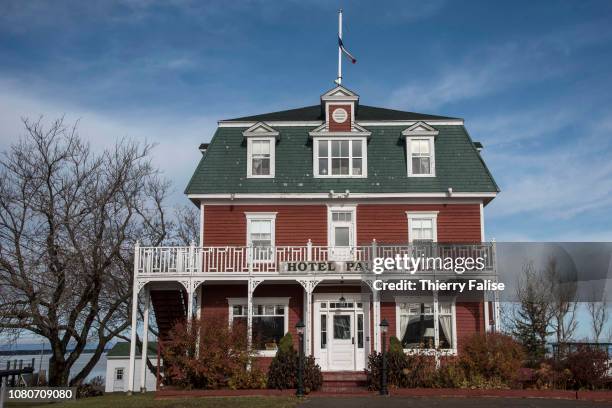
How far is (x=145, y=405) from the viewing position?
17.9m

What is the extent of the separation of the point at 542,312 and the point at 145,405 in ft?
75.3

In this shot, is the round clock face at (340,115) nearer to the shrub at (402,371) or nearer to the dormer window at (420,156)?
the dormer window at (420,156)

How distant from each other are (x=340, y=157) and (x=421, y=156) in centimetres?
297

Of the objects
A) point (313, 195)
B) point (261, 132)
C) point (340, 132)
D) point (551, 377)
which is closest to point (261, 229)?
point (313, 195)

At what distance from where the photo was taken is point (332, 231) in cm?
2477

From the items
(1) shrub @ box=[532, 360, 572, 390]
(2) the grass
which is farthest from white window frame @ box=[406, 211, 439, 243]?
(2) the grass

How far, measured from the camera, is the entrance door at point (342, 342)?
23641mm

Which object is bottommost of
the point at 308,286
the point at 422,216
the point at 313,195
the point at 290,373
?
the point at 290,373

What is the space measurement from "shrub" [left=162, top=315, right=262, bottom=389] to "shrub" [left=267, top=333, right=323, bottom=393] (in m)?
0.51

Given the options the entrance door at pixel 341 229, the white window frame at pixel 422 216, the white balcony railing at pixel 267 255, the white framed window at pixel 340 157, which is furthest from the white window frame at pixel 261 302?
the white window frame at pixel 422 216

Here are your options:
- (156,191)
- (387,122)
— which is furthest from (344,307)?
Result: (156,191)

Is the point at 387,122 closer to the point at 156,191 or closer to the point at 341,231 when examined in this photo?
the point at 341,231

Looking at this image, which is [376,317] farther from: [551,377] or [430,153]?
[430,153]

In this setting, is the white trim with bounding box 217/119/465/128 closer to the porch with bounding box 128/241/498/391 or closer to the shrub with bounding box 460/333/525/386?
the porch with bounding box 128/241/498/391
